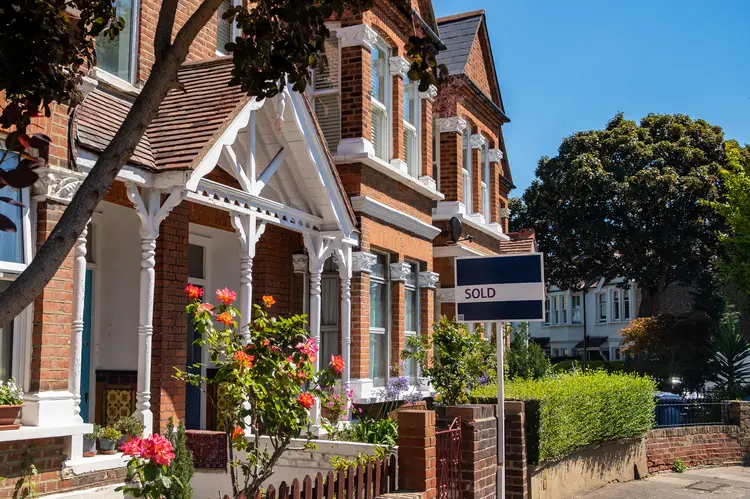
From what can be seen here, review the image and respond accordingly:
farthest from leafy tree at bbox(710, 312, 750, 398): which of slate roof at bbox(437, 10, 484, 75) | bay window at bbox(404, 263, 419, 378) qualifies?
bay window at bbox(404, 263, 419, 378)

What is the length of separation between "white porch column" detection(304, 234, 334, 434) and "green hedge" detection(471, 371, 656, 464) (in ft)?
6.91

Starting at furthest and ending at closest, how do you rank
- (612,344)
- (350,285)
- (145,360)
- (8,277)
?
1. (612,344)
2. (350,285)
3. (145,360)
4. (8,277)

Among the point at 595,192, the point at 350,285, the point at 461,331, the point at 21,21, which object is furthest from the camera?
the point at 595,192

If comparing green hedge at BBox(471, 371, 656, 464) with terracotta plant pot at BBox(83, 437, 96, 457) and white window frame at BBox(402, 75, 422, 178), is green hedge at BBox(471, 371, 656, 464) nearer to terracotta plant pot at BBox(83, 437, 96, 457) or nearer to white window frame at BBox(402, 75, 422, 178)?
white window frame at BBox(402, 75, 422, 178)

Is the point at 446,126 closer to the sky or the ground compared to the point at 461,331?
closer to the sky

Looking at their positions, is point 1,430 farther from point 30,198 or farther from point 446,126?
point 446,126

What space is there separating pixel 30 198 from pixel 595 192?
116 ft

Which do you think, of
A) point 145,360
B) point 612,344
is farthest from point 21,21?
point 612,344

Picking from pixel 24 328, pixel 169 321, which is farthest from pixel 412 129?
pixel 24 328

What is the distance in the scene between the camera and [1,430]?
251 inches

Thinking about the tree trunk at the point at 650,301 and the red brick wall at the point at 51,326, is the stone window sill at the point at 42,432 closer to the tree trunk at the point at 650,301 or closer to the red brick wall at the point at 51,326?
the red brick wall at the point at 51,326

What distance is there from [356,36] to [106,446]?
758 centimetres

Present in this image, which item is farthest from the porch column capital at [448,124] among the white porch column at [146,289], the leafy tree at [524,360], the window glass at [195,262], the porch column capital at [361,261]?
the white porch column at [146,289]

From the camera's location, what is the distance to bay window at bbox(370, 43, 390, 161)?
46.2 feet
